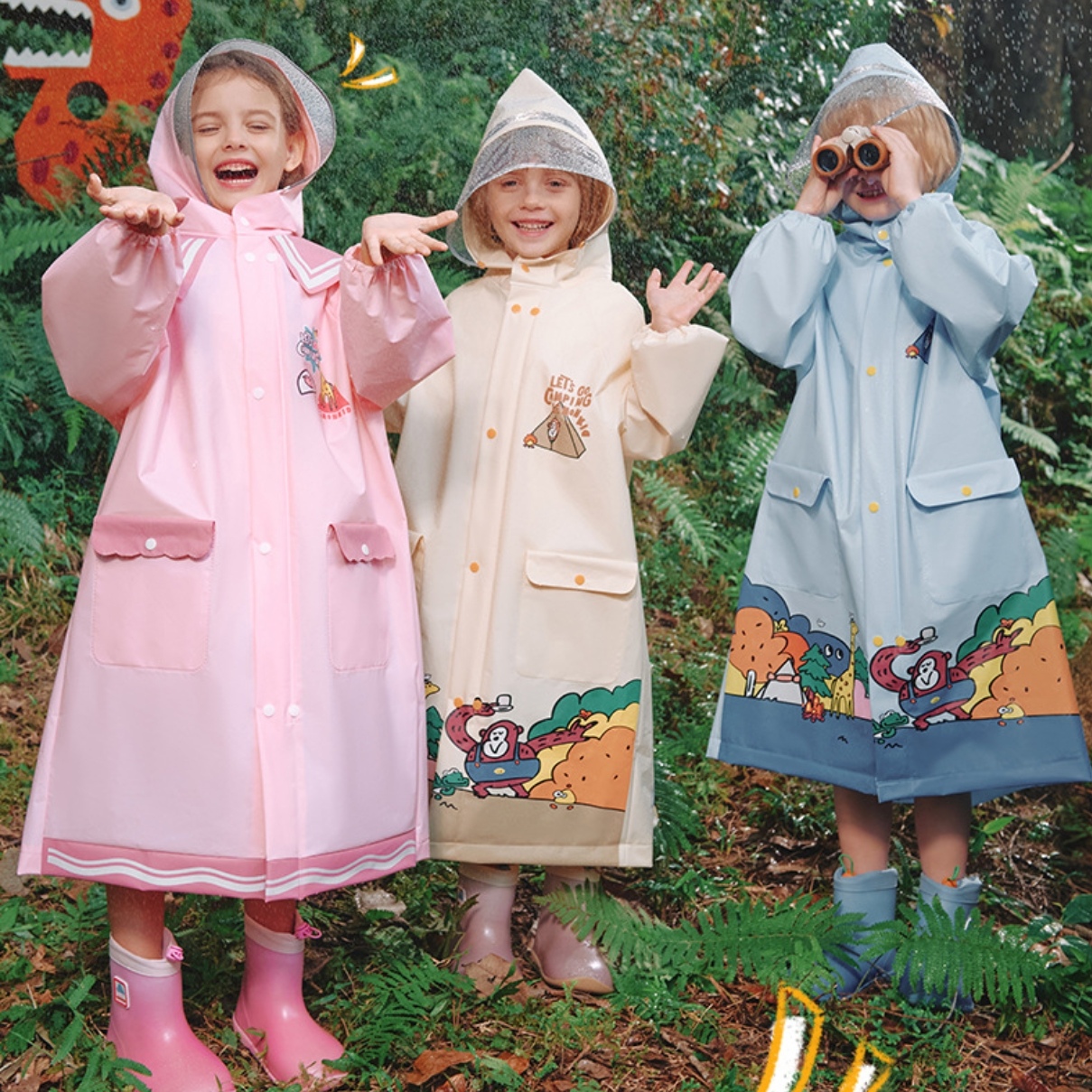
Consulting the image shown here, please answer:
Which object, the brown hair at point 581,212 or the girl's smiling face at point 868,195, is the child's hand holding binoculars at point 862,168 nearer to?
the girl's smiling face at point 868,195

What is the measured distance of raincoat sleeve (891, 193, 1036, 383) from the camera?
2.79 meters

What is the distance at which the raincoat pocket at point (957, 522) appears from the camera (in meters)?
2.84

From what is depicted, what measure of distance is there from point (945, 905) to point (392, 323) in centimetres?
177

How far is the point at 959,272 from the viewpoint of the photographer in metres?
2.80

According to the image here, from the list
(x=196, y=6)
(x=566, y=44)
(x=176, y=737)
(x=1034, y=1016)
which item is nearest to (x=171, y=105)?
(x=176, y=737)

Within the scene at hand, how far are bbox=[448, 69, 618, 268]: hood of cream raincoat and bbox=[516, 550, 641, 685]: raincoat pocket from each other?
747 mm

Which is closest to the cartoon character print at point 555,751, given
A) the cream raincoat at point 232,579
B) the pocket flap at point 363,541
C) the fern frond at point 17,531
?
the cream raincoat at point 232,579

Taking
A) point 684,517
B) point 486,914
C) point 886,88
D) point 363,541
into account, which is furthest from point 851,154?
point 684,517

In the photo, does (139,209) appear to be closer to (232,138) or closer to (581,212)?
(232,138)

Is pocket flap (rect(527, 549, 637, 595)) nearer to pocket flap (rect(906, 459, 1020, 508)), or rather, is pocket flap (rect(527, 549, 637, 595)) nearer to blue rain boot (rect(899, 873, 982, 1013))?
pocket flap (rect(906, 459, 1020, 508))

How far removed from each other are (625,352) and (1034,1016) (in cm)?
171

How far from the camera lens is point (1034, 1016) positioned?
9.38 feet

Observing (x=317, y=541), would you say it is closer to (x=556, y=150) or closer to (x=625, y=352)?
(x=625, y=352)

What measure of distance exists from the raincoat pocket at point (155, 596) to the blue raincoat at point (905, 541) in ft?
4.12
